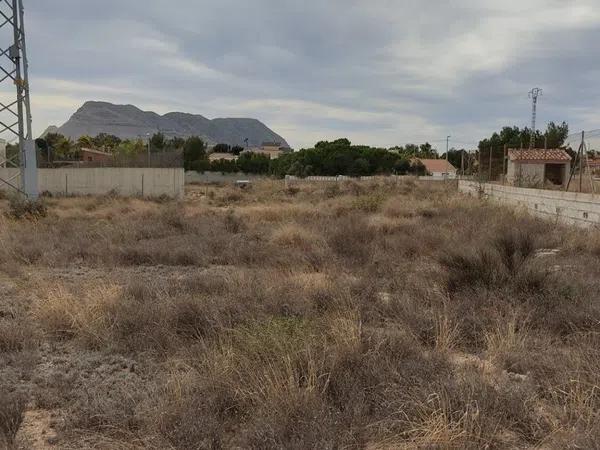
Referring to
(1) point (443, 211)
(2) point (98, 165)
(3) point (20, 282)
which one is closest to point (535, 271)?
(3) point (20, 282)

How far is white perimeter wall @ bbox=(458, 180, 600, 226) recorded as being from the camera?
44.4 ft

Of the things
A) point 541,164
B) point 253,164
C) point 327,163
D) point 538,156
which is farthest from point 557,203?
point 253,164

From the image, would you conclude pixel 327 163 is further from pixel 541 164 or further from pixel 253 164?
pixel 541 164

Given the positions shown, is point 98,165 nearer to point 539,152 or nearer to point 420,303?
point 539,152

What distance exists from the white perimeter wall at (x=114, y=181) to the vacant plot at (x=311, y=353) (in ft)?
87.3

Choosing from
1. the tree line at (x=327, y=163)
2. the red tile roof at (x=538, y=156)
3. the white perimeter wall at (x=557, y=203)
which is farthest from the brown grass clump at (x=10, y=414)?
the tree line at (x=327, y=163)

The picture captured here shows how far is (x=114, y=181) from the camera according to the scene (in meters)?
36.5

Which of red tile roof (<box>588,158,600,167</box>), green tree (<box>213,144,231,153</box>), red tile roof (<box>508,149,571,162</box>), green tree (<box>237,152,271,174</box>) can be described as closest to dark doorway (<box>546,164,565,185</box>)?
red tile roof (<box>508,149,571,162</box>)

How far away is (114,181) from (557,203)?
2927 centimetres

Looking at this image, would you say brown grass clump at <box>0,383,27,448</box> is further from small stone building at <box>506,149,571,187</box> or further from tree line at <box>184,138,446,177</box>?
tree line at <box>184,138,446,177</box>

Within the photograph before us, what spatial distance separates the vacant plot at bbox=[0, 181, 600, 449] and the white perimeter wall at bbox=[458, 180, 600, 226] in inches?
161

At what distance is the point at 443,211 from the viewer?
19781 millimetres

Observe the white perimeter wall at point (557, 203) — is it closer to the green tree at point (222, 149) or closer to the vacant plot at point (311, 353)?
the vacant plot at point (311, 353)

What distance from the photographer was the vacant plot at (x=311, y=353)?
3.48 m
